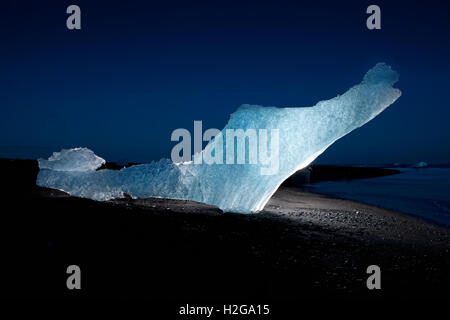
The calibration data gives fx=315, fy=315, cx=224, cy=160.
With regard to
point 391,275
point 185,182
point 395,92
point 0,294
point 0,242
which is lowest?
point 391,275

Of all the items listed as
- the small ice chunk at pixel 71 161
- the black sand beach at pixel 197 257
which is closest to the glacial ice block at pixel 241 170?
the small ice chunk at pixel 71 161

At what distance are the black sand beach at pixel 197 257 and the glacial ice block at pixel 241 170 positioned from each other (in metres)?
1.47

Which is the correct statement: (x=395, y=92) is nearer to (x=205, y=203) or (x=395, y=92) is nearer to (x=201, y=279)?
(x=205, y=203)

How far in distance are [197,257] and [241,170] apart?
376cm

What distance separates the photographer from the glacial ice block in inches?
265

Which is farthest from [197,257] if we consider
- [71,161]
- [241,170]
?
[71,161]

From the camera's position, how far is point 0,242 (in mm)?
3447

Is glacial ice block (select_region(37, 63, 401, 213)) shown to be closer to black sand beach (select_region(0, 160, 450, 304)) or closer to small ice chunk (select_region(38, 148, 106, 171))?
small ice chunk (select_region(38, 148, 106, 171))

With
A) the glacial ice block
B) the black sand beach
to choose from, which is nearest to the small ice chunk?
the glacial ice block

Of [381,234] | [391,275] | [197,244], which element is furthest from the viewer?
[381,234]

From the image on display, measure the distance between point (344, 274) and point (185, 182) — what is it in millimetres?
4515

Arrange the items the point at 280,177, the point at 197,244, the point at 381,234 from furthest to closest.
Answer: the point at 280,177
the point at 381,234
the point at 197,244
